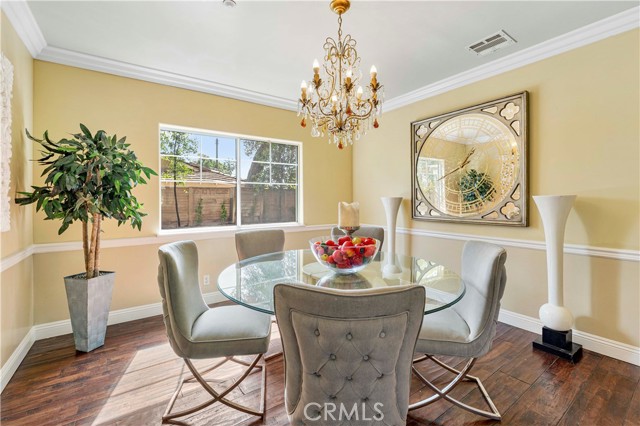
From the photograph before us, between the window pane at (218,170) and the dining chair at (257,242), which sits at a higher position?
the window pane at (218,170)

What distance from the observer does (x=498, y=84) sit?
3.04 m

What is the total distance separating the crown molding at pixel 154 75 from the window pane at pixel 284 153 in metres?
0.55

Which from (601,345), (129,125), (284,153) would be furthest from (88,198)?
(601,345)

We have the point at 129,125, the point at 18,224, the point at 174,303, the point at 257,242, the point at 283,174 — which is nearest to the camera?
the point at 174,303

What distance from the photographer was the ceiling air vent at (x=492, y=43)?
98.3 inches

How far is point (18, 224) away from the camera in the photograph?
232cm

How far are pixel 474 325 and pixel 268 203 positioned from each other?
9.90 feet

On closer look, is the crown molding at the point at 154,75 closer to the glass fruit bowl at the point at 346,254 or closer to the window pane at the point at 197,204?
the window pane at the point at 197,204

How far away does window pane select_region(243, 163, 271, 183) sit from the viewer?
3969mm

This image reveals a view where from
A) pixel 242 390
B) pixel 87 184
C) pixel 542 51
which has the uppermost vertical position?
pixel 542 51

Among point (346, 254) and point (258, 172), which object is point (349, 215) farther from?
point (258, 172)

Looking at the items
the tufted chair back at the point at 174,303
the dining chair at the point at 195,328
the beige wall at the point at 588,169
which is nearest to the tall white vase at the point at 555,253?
the beige wall at the point at 588,169

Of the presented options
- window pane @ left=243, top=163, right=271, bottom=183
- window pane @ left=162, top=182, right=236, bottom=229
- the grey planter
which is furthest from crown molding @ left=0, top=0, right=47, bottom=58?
window pane @ left=243, top=163, right=271, bottom=183

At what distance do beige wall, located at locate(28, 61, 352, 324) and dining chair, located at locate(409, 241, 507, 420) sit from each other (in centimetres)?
265
